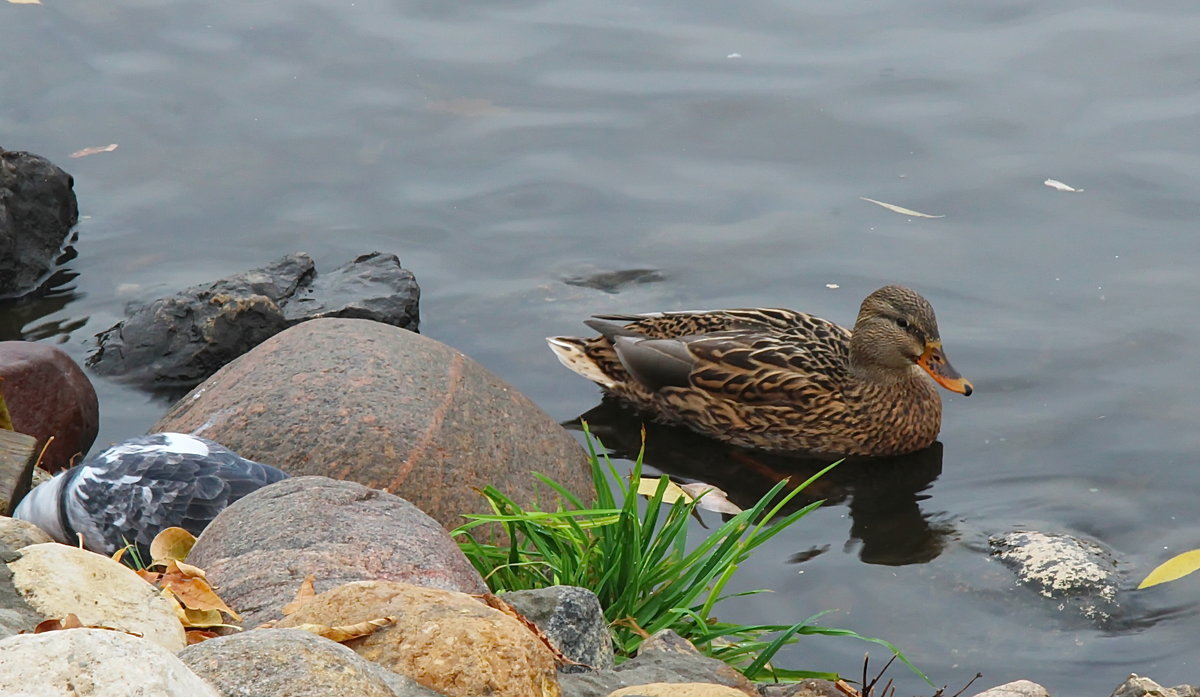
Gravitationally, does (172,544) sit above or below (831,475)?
above

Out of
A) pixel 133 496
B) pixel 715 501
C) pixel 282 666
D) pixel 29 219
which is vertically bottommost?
pixel 715 501

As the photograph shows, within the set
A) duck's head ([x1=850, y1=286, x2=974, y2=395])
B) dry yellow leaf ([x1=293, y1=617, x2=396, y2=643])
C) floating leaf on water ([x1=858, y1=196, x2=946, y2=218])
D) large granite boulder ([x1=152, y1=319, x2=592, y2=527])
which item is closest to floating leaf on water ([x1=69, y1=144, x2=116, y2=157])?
large granite boulder ([x1=152, y1=319, x2=592, y2=527])

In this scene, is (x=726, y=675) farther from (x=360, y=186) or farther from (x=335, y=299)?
(x=360, y=186)

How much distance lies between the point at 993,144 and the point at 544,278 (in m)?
3.39

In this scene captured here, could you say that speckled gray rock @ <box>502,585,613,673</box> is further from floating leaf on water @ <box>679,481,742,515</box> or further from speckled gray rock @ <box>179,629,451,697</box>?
floating leaf on water @ <box>679,481,742,515</box>

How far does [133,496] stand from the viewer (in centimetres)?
507

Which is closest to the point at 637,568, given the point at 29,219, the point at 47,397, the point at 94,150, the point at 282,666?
the point at 282,666

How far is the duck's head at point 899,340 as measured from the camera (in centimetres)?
812

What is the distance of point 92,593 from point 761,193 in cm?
708

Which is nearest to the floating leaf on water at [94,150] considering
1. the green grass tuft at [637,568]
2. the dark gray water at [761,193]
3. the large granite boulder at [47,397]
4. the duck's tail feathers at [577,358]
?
the dark gray water at [761,193]

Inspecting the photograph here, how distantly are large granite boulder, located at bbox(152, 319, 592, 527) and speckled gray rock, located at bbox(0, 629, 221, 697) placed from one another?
3.24 m

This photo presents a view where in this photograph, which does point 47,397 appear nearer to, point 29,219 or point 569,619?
point 29,219

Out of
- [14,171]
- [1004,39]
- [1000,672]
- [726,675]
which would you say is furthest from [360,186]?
[726,675]

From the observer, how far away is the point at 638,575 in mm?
4781
